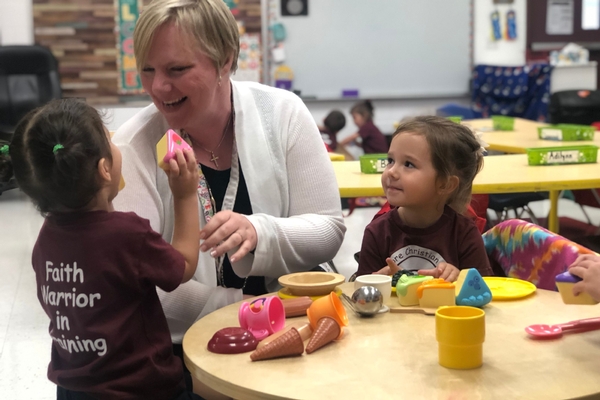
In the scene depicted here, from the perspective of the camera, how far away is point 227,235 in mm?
1521

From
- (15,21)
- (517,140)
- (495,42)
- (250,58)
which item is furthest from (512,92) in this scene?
(15,21)

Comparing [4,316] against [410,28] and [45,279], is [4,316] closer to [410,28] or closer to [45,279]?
[45,279]

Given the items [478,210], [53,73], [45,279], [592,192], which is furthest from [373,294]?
[53,73]

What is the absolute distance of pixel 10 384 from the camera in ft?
9.46

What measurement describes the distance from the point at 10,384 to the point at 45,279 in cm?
175

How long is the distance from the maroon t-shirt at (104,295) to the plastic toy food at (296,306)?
0.67ft

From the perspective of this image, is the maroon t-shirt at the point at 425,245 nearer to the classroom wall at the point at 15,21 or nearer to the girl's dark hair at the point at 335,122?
the girl's dark hair at the point at 335,122

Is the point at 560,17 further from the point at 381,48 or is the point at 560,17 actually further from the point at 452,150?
the point at 452,150

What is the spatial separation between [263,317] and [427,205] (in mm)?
730

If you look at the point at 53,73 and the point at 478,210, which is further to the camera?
the point at 53,73

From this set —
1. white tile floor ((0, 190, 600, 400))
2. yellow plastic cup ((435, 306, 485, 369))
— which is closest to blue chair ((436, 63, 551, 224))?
white tile floor ((0, 190, 600, 400))

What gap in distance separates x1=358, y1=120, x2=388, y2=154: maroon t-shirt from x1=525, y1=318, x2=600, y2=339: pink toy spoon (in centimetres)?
479

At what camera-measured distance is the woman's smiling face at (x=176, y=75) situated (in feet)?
5.58

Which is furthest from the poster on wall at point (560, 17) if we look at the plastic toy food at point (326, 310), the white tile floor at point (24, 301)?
the plastic toy food at point (326, 310)
